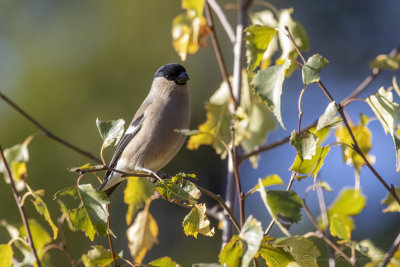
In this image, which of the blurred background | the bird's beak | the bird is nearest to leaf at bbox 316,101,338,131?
the bird

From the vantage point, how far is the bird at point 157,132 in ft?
8.77

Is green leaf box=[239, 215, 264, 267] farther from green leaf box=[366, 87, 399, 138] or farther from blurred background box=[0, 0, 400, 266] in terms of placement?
blurred background box=[0, 0, 400, 266]

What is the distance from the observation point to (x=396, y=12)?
10.3m

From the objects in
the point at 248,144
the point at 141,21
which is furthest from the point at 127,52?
the point at 248,144

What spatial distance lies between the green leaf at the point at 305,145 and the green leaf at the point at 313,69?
5.5 inches

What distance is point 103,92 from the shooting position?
688cm

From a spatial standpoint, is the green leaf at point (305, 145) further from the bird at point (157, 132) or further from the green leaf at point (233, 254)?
the bird at point (157, 132)

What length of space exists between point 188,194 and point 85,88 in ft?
18.8

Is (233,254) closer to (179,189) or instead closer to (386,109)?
(179,189)

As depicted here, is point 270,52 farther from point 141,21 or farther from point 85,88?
point 141,21

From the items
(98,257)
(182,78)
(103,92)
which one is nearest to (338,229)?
(98,257)

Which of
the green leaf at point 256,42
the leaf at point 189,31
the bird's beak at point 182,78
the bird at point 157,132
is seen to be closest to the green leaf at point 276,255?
the green leaf at point 256,42

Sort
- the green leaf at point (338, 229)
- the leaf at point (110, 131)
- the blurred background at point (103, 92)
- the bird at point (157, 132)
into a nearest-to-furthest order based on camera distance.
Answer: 1. the leaf at point (110, 131)
2. the green leaf at point (338, 229)
3. the bird at point (157, 132)
4. the blurred background at point (103, 92)

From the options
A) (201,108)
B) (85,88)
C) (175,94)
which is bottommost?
(201,108)
